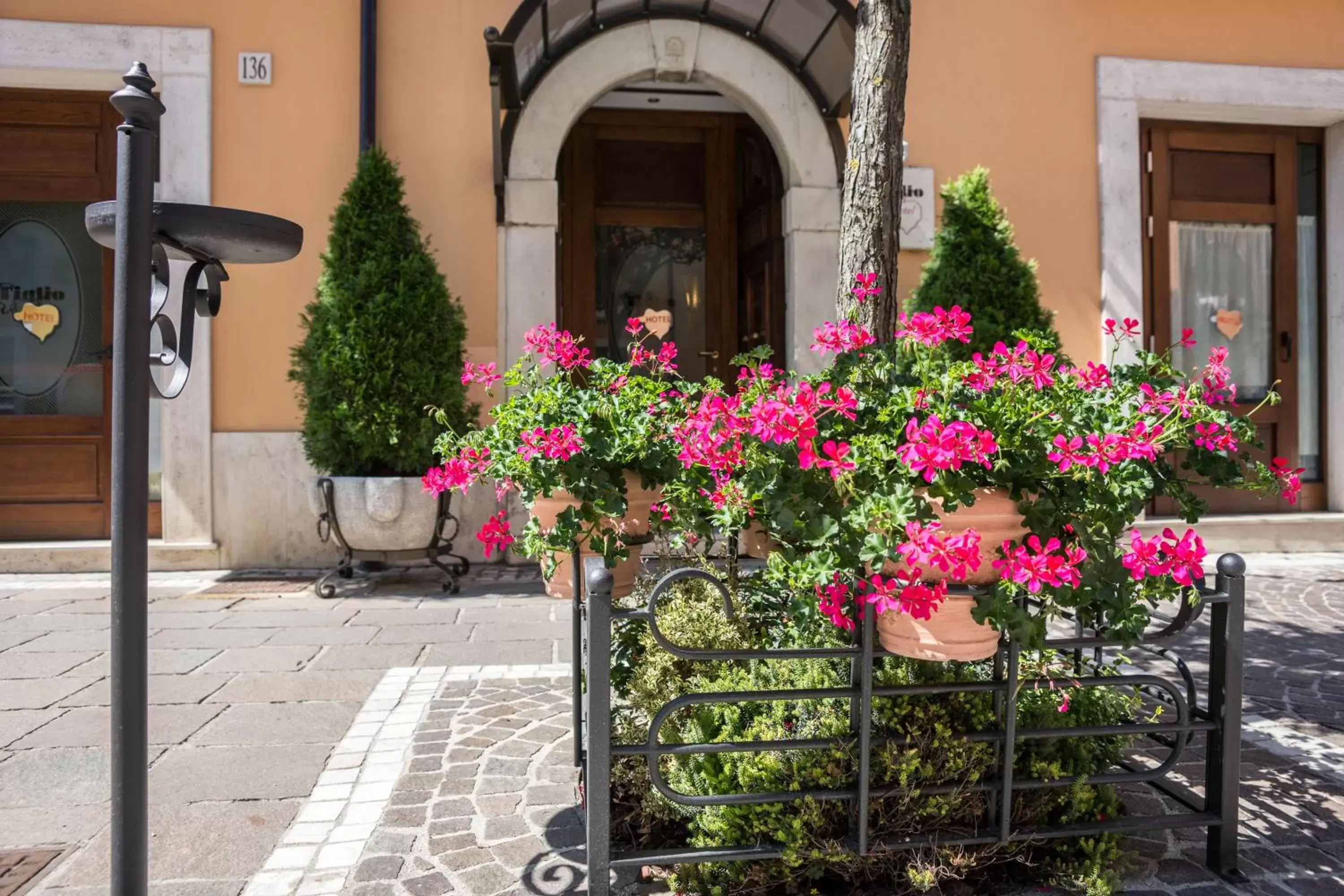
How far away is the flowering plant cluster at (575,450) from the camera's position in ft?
6.99

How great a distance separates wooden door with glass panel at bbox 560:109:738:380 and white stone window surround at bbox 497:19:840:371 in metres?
1.42

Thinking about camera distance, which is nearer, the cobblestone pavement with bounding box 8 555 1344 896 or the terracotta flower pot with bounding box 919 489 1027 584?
the terracotta flower pot with bounding box 919 489 1027 584

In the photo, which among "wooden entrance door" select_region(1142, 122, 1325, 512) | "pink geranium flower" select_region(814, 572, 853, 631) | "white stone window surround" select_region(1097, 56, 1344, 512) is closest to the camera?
"pink geranium flower" select_region(814, 572, 853, 631)

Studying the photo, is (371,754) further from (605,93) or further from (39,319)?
(39,319)

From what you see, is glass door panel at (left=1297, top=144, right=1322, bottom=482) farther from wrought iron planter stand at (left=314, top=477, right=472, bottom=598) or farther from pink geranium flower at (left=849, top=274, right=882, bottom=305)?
wrought iron planter stand at (left=314, top=477, right=472, bottom=598)

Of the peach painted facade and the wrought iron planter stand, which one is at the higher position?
the peach painted facade

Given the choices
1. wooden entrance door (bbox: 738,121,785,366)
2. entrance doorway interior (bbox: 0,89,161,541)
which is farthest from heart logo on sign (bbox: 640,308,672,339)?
entrance doorway interior (bbox: 0,89,161,541)

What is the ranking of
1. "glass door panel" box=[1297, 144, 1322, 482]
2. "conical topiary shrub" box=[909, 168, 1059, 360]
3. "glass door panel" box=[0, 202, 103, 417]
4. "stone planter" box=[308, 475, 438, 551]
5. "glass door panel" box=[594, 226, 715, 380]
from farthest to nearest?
"glass door panel" box=[594, 226, 715, 380] < "glass door panel" box=[1297, 144, 1322, 482] < "glass door panel" box=[0, 202, 103, 417] < "conical topiary shrub" box=[909, 168, 1059, 360] < "stone planter" box=[308, 475, 438, 551]

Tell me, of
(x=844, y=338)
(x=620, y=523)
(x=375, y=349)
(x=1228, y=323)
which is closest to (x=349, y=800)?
(x=620, y=523)

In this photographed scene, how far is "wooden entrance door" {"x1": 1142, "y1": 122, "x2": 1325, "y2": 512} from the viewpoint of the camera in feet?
24.5

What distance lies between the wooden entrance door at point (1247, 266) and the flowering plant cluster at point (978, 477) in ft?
20.6

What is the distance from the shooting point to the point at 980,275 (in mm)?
6051

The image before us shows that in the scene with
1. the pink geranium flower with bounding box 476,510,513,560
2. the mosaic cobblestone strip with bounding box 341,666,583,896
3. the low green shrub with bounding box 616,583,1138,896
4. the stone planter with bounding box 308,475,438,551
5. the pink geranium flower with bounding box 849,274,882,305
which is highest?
the pink geranium flower with bounding box 849,274,882,305

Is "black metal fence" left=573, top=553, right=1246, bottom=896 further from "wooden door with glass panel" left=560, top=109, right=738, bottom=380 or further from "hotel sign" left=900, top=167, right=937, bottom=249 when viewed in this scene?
"wooden door with glass panel" left=560, top=109, right=738, bottom=380
